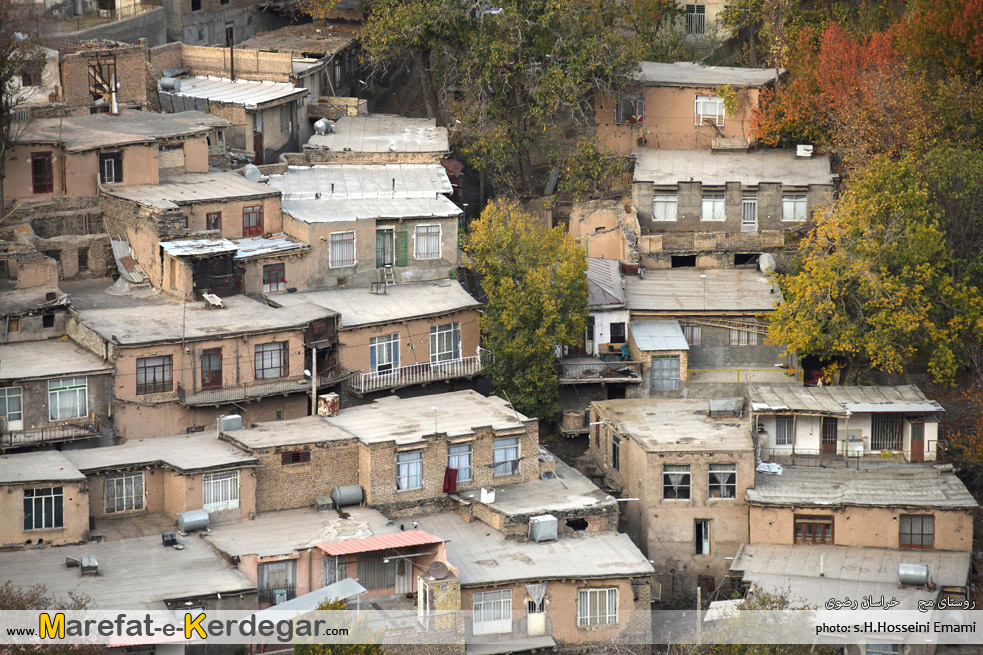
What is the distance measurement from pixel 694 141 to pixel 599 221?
825 centimetres

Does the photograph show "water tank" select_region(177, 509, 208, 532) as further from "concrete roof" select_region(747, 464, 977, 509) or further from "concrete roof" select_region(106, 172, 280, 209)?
"concrete roof" select_region(747, 464, 977, 509)

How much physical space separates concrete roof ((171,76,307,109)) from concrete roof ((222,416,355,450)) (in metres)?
21.8

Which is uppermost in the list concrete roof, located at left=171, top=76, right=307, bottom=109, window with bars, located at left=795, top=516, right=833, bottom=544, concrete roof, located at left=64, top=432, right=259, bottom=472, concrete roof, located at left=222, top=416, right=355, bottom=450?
concrete roof, located at left=171, top=76, right=307, bottom=109

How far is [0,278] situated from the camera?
7400cm

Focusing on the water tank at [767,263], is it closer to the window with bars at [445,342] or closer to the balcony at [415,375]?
the balcony at [415,375]

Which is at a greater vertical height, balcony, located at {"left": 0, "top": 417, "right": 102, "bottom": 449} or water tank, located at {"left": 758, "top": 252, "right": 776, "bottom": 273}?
water tank, located at {"left": 758, "top": 252, "right": 776, "bottom": 273}

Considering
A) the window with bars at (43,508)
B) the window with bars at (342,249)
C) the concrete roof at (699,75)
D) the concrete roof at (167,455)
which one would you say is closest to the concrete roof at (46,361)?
the concrete roof at (167,455)

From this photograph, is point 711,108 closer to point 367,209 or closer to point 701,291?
point 701,291

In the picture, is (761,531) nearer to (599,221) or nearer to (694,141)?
(599,221)

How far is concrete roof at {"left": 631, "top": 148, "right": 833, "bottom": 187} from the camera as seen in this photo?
278 ft

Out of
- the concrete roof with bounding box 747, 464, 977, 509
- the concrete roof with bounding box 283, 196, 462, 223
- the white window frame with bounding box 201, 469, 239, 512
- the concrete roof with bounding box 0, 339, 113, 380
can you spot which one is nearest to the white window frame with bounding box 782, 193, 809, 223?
the concrete roof with bounding box 283, 196, 462, 223

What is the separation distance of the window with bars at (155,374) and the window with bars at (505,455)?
515 inches

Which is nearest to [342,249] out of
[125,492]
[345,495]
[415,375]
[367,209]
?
[367,209]

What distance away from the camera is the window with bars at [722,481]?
2731 inches
